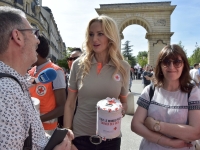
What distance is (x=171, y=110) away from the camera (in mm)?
2348

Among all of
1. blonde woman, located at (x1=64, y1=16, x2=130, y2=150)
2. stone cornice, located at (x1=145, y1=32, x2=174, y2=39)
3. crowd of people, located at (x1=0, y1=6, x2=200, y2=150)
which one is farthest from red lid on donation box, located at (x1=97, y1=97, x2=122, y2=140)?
stone cornice, located at (x1=145, y1=32, x2=174, y2=39)

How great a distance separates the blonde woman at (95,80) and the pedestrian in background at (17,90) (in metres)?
0.96

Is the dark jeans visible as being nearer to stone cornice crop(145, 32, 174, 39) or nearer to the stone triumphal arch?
the stone triumphal arch

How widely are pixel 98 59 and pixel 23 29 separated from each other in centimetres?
132

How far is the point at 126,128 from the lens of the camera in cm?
648

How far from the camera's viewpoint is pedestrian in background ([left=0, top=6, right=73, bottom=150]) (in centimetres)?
111

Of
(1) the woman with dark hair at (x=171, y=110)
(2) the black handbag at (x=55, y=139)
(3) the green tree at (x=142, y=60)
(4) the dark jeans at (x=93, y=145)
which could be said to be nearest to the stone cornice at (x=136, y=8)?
(1) the woman with dark hair at (x=171, y=110)

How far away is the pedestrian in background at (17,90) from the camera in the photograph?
1109 millimetres

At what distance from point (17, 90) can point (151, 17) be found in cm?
3421

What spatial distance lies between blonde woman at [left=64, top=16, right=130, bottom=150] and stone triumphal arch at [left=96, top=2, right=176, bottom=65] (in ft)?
101

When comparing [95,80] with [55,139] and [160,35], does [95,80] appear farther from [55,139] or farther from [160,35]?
[160,35]

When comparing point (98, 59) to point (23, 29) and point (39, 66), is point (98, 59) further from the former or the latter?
point (23, 29)

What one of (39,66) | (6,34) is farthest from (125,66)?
(6,34)

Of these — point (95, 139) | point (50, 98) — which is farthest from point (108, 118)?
point (50, 98)
